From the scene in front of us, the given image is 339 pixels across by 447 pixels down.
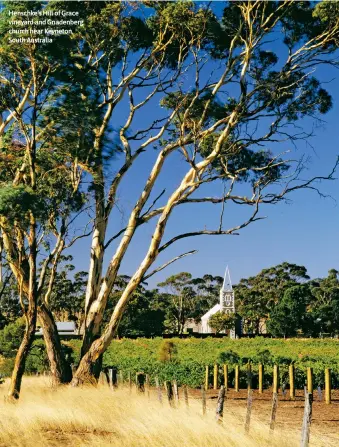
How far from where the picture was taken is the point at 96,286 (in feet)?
59.0

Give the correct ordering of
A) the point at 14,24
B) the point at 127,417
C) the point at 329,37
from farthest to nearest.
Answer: the point at 329,37 → the point at 14,24 → the point at 127,417

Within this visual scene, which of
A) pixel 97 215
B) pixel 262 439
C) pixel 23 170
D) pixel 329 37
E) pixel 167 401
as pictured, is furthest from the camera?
pixel 97 215

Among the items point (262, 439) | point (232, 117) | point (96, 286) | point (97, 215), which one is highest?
point (232, 117)

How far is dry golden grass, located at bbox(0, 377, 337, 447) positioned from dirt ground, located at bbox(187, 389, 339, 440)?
1658 millimetres

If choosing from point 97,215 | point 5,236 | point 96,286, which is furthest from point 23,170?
point 96,286

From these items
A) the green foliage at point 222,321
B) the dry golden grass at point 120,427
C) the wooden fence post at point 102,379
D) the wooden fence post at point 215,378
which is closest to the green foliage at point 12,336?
the wooden fence post at point 102,379

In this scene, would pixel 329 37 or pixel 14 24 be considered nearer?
pixel 14 24

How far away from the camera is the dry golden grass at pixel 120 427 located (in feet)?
28.0

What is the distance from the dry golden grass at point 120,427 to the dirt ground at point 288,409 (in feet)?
5.44

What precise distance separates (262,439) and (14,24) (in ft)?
32.9

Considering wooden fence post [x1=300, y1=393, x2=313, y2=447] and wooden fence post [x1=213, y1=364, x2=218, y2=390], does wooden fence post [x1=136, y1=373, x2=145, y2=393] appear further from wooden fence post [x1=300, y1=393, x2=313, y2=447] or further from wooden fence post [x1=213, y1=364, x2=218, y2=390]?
wooden fence post [x1=300, y1=393, x2=313, y2=447]

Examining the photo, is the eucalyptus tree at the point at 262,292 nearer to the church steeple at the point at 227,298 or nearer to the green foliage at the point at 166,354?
the church steeple at the point at 227,298

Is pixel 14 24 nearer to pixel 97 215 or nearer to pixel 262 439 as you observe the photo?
pixel 97 215

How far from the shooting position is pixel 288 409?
609 inches
